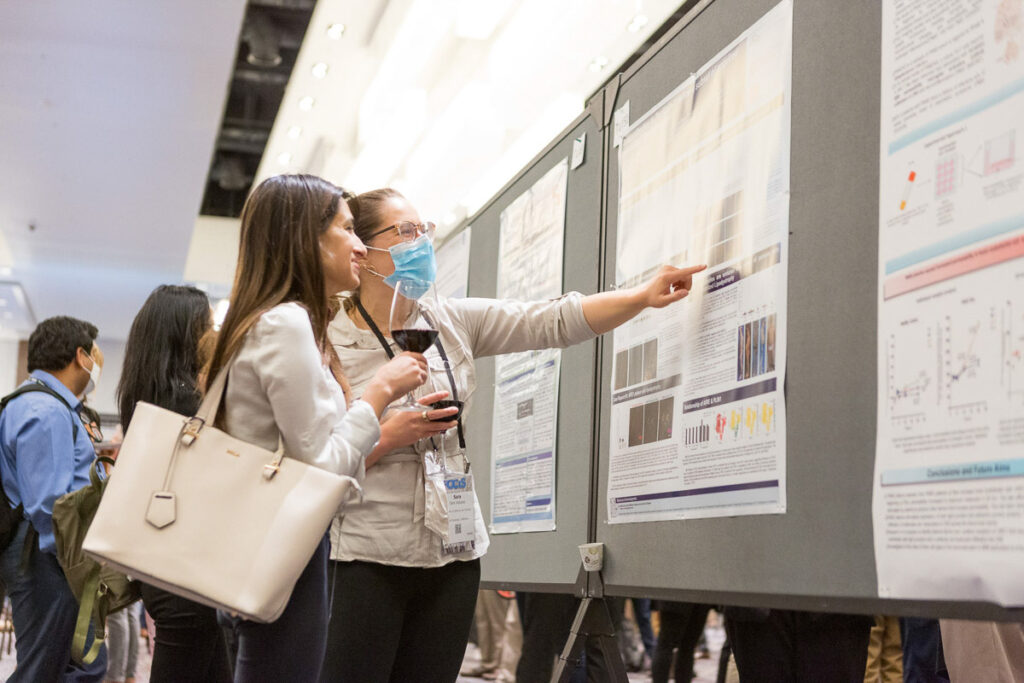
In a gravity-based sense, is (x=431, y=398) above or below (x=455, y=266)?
below

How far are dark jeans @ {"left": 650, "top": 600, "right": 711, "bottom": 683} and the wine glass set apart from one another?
2561 mm

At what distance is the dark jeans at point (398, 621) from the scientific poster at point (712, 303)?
1.43 ft

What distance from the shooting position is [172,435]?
1.47 meters

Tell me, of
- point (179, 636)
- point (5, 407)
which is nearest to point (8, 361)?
point (5, 407)

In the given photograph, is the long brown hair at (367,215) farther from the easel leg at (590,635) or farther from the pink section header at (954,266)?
the pink section header at (954,266)

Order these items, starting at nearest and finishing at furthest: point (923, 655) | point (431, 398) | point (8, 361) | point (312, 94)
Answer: point (431, 398) < point (923, 655) < point (312, 94) < point (8, 361)

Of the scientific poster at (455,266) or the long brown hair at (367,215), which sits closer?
the long brown hair at (367,215)

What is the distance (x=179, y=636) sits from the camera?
2.19 m

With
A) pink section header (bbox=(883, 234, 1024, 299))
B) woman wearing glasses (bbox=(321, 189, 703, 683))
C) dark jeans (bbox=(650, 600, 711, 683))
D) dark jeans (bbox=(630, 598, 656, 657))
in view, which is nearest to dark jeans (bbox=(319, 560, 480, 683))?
woman wearing glasses (bbox=(321, 189, 703, 683))


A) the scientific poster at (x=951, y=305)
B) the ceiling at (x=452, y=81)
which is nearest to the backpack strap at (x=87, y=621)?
the scientific poster at (x=951, y=305)

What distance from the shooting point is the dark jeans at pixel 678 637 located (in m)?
4.09

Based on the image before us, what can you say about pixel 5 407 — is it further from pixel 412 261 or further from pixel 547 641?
pixel 547 641

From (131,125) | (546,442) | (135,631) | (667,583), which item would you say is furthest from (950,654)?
(131,125)

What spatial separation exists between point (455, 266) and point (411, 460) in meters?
1.86
